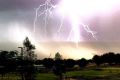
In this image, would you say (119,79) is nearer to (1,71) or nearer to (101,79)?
(101,79)

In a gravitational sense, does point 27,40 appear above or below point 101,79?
above

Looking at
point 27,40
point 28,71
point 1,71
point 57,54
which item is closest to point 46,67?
point 57,54

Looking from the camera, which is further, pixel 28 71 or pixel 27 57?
pixel 27 57

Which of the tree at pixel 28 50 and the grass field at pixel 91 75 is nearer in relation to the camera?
the tree at pixel 28 50

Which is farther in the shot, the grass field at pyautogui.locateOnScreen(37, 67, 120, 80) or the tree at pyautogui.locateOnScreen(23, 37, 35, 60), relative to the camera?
the grass field at pyautogui.locateOnScreen(37, 67, 120, 80)

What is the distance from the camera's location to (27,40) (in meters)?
94.1

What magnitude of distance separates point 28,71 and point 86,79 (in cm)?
3707

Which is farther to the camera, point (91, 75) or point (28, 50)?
point (91, 75)

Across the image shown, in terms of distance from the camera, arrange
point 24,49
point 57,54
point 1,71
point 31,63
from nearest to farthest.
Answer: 1. point 31,63
2. point 24,49
3. point 1,71
4. point 57,54

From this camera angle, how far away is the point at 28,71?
79.2 metres

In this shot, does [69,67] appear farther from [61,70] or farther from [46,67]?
[61,70]

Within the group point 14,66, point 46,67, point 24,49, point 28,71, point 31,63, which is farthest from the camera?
point 46,67

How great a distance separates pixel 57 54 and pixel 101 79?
3755cm

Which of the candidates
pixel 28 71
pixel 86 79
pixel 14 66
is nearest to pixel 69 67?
pixel 14 66
